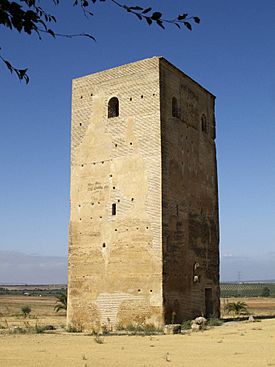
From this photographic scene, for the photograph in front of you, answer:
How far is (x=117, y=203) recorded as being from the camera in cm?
1816

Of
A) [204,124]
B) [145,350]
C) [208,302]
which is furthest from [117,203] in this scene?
[145,350]

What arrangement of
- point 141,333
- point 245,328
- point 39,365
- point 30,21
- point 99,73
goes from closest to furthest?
point 30,21, point 39,365, point 141,333, point 245,328, point 99,73

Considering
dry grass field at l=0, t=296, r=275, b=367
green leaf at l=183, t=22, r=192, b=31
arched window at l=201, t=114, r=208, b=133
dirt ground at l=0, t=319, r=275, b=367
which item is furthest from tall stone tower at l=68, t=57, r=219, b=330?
green leaf at l=183, t=22, r=192, b=31

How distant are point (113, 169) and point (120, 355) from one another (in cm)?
896

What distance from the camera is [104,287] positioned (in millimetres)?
17797

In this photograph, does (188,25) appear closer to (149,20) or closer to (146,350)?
(149,20)

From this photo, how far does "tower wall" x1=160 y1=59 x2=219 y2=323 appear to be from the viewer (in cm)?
1748

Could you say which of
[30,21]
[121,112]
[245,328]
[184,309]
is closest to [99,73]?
[121,112]

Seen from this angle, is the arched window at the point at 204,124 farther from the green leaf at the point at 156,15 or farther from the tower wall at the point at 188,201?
the green leaf at the point at 156,15

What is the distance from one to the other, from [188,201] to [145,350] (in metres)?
8.31

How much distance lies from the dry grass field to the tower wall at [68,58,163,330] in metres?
2.35

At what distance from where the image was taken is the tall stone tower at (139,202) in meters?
17.2

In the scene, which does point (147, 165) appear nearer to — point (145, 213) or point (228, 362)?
point (145, 213)

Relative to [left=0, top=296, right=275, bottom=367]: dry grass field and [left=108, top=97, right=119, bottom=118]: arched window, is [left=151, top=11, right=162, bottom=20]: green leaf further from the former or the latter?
[left=108, top=97, right=119, bottom=118]: arched window
